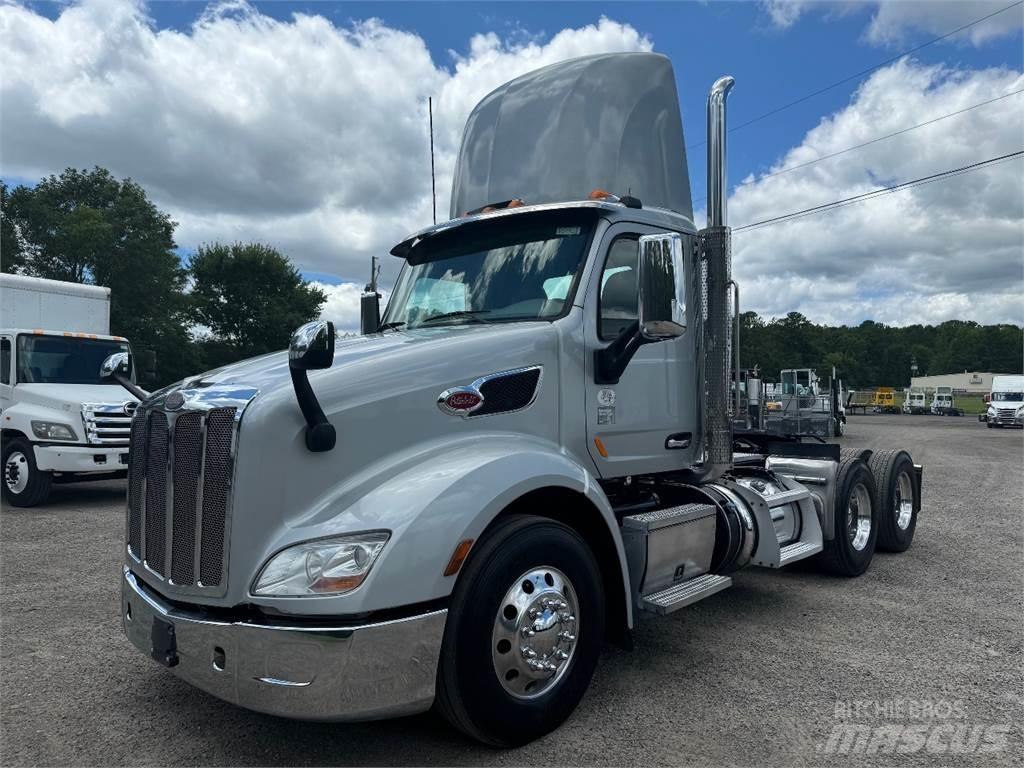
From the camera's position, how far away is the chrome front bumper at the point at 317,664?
108 inches

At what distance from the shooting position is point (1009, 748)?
331 cm

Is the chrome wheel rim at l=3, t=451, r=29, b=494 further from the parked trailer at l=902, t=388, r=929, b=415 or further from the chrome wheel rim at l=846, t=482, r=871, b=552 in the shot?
the parked trailer at l=902, t=388, r=929, b=415

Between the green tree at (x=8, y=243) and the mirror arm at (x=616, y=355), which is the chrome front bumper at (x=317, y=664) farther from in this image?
the green tree at (x=8, y=243)

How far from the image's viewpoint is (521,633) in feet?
10.6

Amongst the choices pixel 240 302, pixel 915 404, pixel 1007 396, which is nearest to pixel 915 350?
pixel 915 404

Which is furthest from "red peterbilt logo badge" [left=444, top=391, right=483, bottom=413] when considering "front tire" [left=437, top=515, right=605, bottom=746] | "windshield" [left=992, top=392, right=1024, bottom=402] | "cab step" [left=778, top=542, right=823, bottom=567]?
"windshield" [left=992, top=392, right=1024, bottom=402]

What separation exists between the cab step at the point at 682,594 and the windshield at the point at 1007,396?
44915 mm

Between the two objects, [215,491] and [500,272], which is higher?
[500,272]

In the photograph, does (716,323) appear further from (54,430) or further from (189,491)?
(54,430)

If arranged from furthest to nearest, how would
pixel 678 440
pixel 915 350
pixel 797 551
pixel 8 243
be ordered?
pixel 915 350 → pixel 8 243 → pixel 797 551 → pixel 678 440

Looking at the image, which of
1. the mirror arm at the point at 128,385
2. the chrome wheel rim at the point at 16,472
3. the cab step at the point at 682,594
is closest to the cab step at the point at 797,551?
the cab step at the point at 682,594

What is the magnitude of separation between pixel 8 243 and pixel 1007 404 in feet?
170

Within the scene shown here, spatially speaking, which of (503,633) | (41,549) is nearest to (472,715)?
(503,633)

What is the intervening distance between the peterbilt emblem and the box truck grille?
0.93 meters
